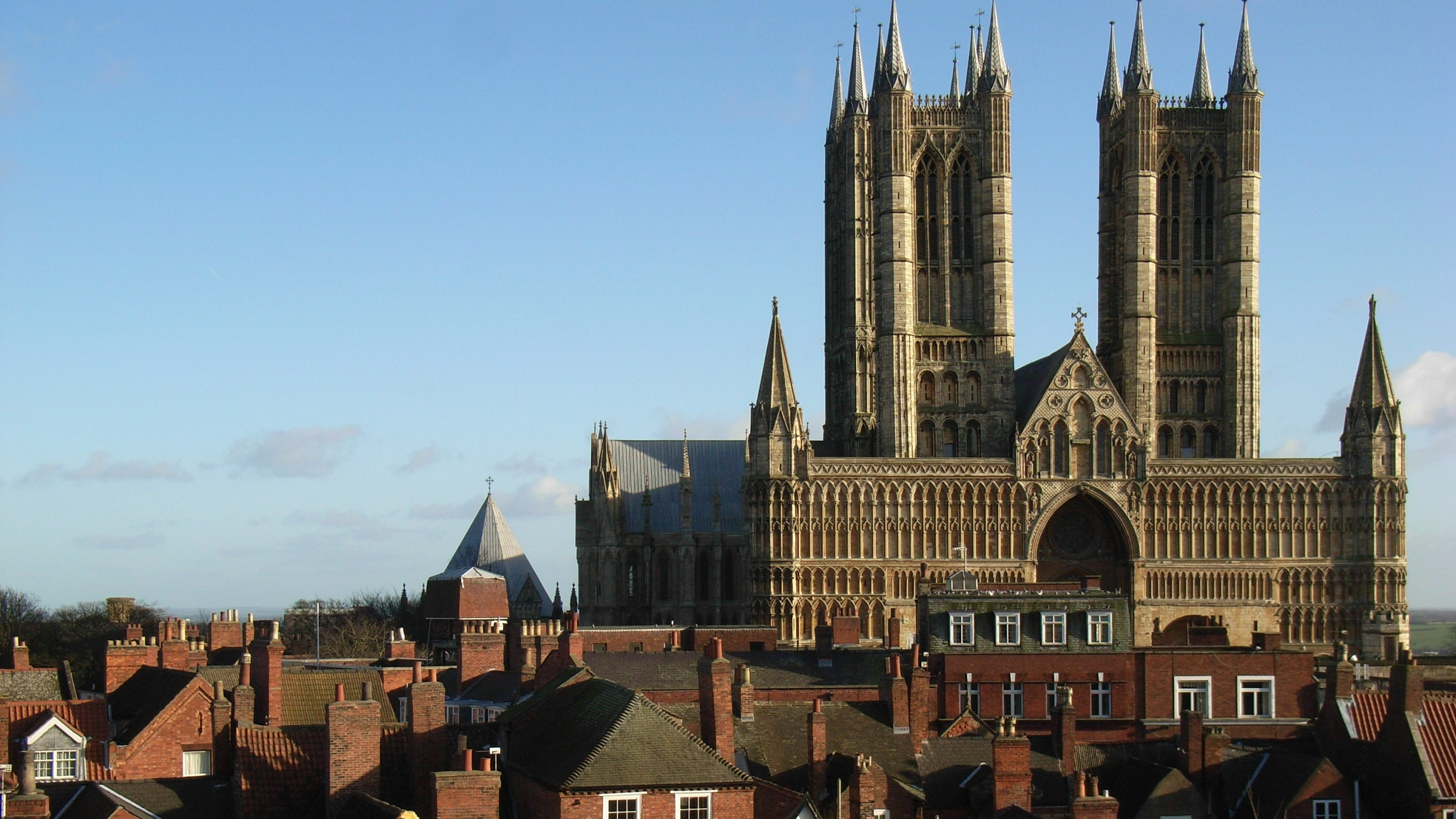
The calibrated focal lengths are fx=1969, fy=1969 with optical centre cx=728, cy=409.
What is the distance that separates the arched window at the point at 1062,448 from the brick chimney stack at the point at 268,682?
190ft

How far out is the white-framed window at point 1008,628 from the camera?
52.0 m

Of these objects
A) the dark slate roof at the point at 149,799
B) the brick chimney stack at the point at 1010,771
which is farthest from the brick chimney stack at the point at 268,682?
the brick chimney stack at the point at 1010,771

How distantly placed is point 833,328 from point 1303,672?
5857 cm

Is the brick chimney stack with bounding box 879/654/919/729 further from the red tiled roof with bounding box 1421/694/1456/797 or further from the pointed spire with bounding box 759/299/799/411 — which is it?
the pointed spire with bounding box 759/299/799/411

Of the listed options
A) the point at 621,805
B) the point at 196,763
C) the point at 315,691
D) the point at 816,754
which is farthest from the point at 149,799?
the point at 315,691

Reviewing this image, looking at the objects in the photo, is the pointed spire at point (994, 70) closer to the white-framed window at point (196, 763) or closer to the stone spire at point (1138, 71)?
the stone spire at point (1138, 71)

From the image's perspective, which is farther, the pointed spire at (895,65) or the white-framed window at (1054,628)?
the pointed spire at (895,65)

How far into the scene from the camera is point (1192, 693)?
5091cm

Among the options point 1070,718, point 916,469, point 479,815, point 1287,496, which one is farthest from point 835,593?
point 479,815

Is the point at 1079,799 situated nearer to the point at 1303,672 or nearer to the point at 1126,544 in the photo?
the point at 1303,672

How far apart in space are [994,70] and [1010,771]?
69.7 metres

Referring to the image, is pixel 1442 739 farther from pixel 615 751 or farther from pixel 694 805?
pixel 615 751

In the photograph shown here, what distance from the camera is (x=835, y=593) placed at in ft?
311

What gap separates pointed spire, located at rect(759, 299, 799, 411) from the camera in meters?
96.2
